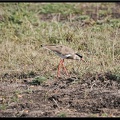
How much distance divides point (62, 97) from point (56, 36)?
4.04m

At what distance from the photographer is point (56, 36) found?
11.3 m

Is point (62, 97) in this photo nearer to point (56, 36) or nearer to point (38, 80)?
point (38, 80)

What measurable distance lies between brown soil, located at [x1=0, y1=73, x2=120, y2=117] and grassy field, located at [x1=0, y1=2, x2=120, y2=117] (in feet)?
1.01

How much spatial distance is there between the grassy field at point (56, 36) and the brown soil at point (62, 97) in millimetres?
309

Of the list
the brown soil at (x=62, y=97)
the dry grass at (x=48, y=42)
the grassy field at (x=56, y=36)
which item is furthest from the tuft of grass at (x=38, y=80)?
the dry grass at (x=48, y=42)

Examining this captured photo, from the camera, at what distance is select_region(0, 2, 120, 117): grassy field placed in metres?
9.09

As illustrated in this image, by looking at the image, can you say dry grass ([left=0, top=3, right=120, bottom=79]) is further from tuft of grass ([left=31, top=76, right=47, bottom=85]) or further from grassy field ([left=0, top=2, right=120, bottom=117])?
tuft of grass ([left=31, top=76, right=47, bottom=85])

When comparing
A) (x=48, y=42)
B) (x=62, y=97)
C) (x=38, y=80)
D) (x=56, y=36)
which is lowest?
(x=62, y=97)

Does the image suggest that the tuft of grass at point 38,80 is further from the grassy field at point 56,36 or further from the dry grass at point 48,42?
the dry grass at point 48,42

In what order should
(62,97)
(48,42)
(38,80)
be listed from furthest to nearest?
A: (48,42)
(38,80)
(62,97)

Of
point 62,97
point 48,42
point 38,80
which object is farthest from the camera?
point 48,42

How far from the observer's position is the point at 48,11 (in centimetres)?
1438

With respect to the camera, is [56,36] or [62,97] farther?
[56,36]

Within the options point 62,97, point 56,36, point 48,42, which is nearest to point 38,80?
point 62,97
